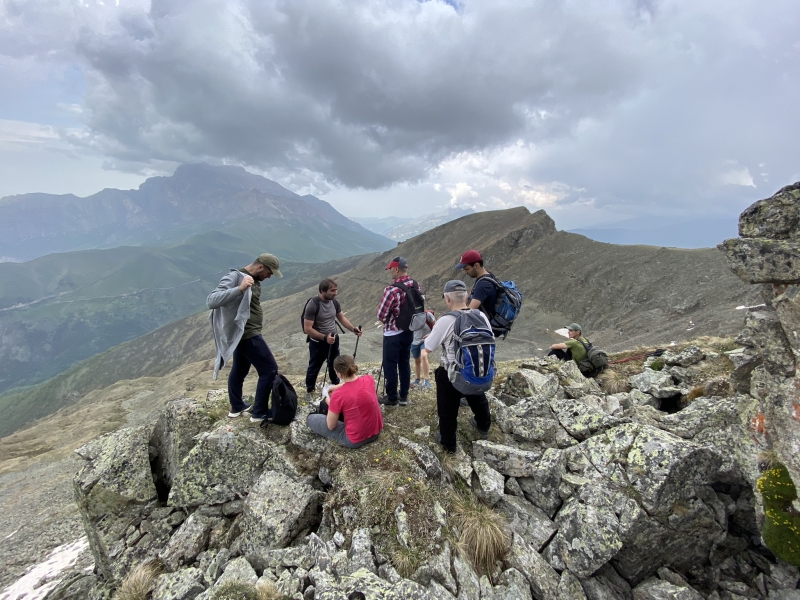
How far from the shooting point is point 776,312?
562cm

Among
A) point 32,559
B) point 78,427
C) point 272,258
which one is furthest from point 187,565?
point 78,427

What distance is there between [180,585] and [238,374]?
3462mm

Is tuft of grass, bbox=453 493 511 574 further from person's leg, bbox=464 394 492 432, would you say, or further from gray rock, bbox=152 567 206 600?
gray rock, bbox=152 567 206 600

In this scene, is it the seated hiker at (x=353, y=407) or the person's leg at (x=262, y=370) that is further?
the person's leg at (x=262, y=370)

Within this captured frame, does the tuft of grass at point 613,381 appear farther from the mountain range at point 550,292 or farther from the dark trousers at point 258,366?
the mountain range at point 550,292

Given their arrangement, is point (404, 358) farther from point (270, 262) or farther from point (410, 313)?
point (270, 262)

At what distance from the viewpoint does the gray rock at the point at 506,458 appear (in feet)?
19.9

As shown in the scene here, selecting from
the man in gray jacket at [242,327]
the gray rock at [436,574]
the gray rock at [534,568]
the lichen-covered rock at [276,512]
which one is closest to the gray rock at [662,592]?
the gray rock at [534,568]

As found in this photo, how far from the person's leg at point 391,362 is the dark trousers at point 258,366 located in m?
2.36

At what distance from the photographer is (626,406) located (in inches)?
332

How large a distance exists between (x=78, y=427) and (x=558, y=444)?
47.0 meters

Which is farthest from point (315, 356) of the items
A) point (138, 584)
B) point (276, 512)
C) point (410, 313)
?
point (138, 584)

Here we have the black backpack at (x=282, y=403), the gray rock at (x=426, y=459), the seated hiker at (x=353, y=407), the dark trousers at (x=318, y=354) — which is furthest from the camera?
the dark trousers at (x=318, y=354)

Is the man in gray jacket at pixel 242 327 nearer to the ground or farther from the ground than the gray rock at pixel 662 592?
farther from the ground
